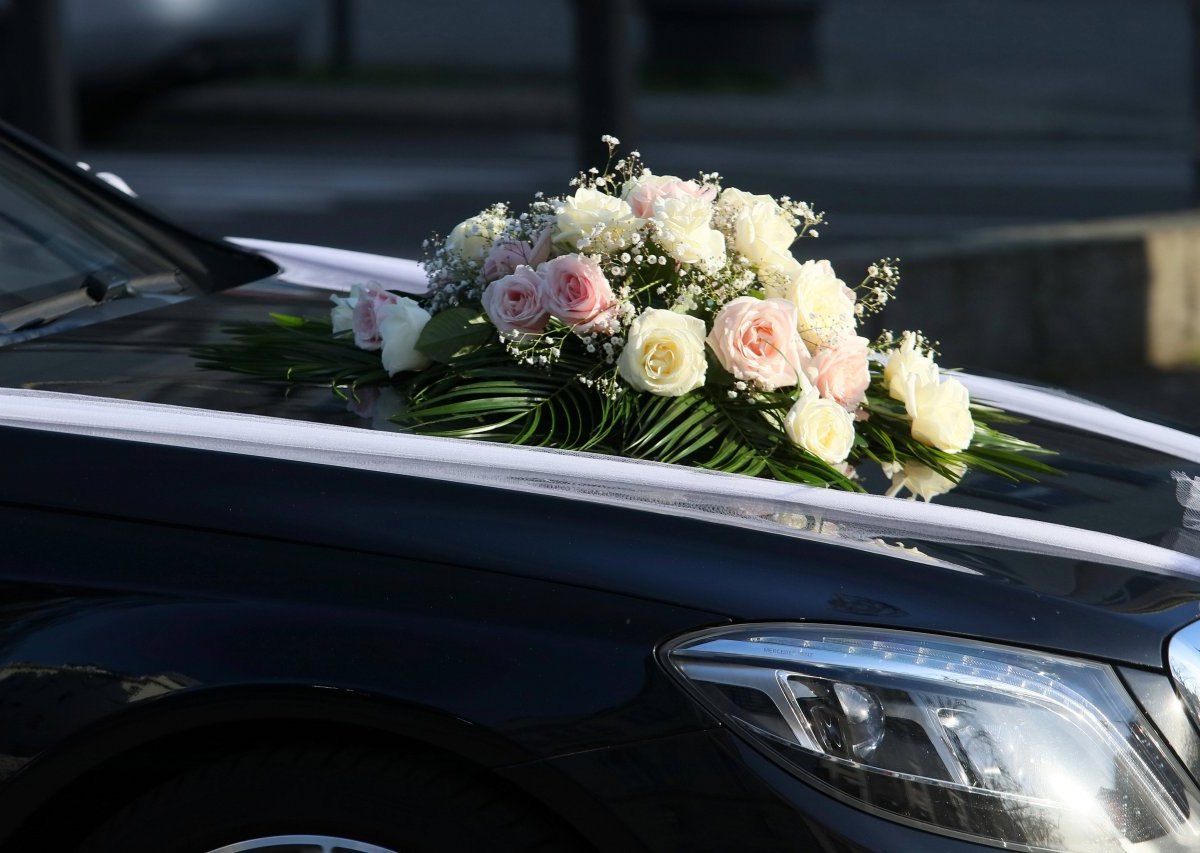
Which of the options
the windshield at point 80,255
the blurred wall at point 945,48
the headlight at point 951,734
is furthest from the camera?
the blurred wall at point 945,48

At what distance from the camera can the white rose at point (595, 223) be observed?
2.57 m

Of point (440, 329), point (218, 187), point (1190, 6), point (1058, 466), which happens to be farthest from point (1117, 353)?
point (218, 187)

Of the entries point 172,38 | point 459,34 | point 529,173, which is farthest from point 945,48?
point 172,38

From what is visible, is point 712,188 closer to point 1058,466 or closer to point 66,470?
point 1058,466

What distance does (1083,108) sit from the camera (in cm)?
1798

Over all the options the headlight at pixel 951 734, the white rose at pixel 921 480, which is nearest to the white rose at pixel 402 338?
the white rose at pixel 921 480

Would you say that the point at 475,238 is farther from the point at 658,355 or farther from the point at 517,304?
the point at 658,355

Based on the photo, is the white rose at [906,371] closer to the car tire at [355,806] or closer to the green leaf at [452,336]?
the green leaf at [452,336]

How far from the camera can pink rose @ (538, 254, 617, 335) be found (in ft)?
8.10

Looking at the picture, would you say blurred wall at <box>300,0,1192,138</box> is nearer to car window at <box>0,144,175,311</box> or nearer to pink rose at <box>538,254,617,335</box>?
car window at <box>0,144,175,311</box>

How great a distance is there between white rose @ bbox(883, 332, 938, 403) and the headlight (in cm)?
72

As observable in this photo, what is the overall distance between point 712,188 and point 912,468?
0.60 metres

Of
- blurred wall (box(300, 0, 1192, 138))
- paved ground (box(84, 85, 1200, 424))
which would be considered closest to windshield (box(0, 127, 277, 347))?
paved ground (box(84, 85, 1200, 424))

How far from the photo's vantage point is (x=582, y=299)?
2469mm
